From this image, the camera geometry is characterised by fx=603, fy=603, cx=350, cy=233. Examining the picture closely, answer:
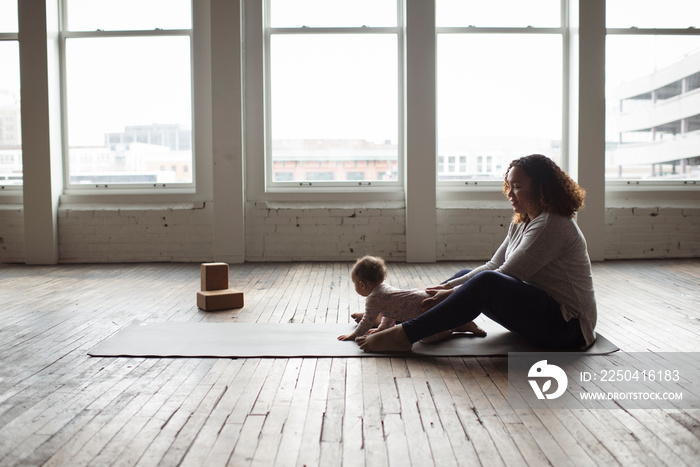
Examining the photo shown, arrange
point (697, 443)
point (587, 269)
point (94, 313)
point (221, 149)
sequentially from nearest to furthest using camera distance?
point (697, 443), point (587, 269), point (94, 313), point (221, 149)

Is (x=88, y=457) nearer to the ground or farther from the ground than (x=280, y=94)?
nearer to the ground

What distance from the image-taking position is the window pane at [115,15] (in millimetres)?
7590

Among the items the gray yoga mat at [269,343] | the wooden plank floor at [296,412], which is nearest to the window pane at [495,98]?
the wooden plank floor at [296,412]

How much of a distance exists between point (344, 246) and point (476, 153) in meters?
2.06

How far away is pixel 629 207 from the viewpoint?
292 inches

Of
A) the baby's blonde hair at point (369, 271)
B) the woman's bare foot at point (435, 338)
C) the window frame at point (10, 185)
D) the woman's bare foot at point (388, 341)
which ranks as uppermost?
the window frame at point (10, 185)

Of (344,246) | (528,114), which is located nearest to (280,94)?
(344,246)

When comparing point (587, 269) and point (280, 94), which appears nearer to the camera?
point (587, 269)

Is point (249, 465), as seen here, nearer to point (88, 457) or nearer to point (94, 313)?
point (88, 457)

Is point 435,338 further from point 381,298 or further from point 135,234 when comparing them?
point 135,234

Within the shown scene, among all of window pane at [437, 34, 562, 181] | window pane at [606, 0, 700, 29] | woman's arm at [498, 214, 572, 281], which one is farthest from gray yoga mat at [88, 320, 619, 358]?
window pane at [606, 0, 700, 29]

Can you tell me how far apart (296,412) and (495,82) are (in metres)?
6.26

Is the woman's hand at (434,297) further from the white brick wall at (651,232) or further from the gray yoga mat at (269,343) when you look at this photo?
the white brick wall at (651,232)

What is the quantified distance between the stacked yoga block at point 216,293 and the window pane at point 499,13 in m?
4.62
